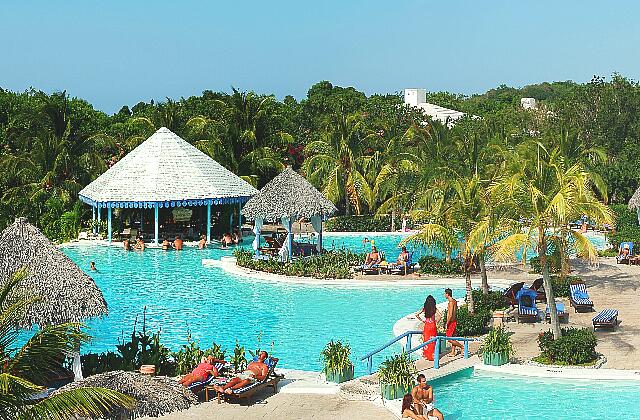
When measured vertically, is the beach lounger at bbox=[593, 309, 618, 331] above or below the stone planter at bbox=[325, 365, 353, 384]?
above

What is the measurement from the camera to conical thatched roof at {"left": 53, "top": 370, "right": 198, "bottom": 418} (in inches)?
473

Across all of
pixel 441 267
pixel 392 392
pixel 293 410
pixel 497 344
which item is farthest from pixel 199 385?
pixel 441 267

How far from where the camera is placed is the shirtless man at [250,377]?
1455cm

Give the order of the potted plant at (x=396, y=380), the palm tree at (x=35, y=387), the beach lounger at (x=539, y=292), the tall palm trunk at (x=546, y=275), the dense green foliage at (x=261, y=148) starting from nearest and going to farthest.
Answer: the palm tree at (x=35, y=387), the potted plant at (x=396, y=380), the tall palm trunk at (x=546, y=275), the beach lounger at (x=539, y=292), the dense green foliage at (x=261, y=148)

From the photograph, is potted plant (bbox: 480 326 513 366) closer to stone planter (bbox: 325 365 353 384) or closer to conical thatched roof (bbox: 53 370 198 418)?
stone planter (bbox: 325 365 353 384)

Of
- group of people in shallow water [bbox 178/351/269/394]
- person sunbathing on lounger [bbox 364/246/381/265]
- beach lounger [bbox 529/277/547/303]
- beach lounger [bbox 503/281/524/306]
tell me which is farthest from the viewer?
person sunbathing on lounger [bbox 364/246/381/265]

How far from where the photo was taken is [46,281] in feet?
50.0

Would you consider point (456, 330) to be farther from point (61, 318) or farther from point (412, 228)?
point (412, 228)

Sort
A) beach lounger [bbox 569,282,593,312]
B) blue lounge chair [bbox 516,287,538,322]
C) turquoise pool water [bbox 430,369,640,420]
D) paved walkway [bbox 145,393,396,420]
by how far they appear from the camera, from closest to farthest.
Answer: paved walkway [bbox 145,393,396,420] → turquoise pool water [bbox 430,369,640,420] → blue lounge chair [bbox 516,287,538,322] → beach lounger [bbox 569,282,593,312]

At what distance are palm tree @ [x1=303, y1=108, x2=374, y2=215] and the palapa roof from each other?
4.18 m

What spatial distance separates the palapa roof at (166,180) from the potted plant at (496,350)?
21031mm

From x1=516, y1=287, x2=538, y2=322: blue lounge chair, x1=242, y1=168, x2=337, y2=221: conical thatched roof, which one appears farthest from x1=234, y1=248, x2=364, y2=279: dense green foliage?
x1=516, y1=287, x2=538, y2=322: blue lounge chair

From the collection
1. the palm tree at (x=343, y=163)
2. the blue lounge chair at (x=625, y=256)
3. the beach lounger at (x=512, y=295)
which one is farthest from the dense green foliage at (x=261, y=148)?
the beach lounger at (x=512, y=295)

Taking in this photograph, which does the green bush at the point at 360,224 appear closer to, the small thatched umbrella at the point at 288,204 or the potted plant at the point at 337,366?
the small thatched umbrella at the point at 288,204
